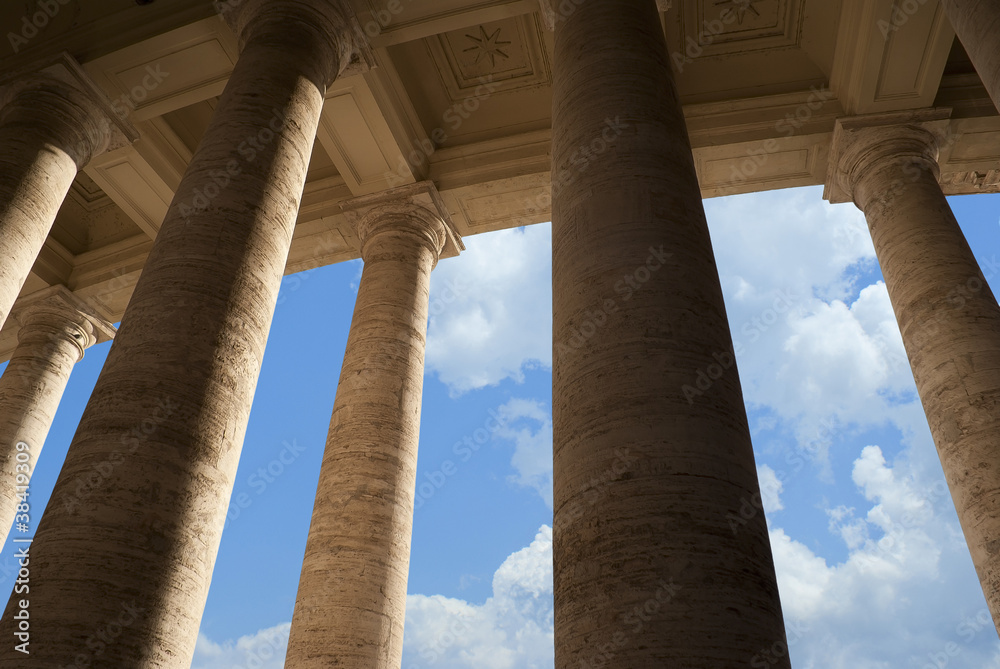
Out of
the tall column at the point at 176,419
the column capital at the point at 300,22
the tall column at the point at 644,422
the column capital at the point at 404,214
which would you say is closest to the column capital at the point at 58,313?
the column capital at the point at 404,214

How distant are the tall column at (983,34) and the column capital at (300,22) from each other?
15289 mm

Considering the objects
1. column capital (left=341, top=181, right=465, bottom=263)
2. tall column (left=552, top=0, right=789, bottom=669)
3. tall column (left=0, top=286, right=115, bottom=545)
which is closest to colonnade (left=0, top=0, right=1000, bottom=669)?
tall column (left=552, top=0, right=789, bottom=669)

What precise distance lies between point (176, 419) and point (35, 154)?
12.9 meters

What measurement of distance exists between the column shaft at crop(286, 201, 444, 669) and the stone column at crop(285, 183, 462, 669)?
0.03 m

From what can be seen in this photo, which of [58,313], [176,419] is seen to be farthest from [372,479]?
[58,313]

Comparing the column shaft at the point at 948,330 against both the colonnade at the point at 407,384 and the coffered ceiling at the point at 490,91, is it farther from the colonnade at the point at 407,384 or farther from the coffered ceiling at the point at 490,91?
the coffered ceiling at the point at 490,91

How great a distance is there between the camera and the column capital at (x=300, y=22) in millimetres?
19172

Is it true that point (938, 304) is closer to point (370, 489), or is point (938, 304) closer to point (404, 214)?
point (370, 489)

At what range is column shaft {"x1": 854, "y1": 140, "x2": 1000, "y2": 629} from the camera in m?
17.6

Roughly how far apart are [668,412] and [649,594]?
223cm

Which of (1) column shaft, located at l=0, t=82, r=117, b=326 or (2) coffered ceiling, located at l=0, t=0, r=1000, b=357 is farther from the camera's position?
(2) coffered ceiling, located at l=0, t=0, r=1000, b=357

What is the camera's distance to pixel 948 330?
19922mm

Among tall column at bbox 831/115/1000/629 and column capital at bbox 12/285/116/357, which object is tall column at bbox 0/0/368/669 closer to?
tall column at bbox 831/115/1000/629

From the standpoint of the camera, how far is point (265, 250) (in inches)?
576
